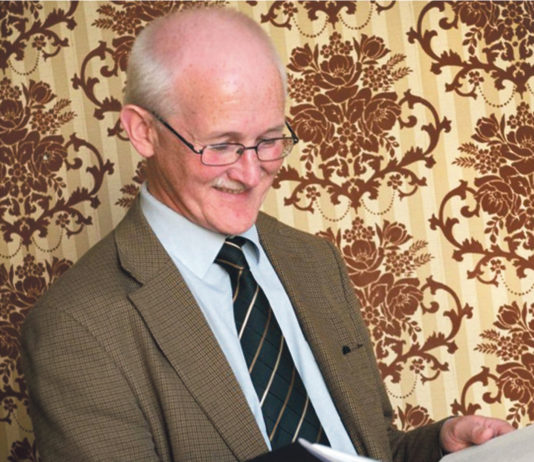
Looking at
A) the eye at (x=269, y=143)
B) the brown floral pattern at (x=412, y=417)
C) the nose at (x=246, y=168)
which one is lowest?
the brown floral pattern at (x=412, y=417)

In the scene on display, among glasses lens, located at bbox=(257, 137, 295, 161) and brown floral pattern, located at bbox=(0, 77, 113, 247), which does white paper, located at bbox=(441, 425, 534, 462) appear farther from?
brown floral pattern, located at bbox=(0, 77, 113, 247)

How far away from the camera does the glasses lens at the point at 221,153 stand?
1.55 metres

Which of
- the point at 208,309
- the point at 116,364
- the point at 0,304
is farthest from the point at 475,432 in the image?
the point at 0,304

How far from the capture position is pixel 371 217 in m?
2.27

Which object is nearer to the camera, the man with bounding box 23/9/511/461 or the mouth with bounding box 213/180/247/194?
the man with bounding box 23/9/511/461

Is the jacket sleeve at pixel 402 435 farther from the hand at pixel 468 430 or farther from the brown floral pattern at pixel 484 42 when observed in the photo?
the brown floral pattern at pixel 484 42

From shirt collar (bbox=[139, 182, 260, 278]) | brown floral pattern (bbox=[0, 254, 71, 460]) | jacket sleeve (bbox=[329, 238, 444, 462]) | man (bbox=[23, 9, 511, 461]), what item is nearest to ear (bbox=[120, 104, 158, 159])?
man (bbox=[23, 9, 511, 461])

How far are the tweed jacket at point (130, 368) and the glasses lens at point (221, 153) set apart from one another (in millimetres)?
186

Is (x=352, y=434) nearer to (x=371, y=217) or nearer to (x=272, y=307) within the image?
(x=272, y=307)

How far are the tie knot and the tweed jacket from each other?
0.11 meters

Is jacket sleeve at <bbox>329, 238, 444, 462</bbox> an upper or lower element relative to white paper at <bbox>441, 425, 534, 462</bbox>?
lower

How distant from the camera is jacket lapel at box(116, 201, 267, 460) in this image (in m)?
1.52

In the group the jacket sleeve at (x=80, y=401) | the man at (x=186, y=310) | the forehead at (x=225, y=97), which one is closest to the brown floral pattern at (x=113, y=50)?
the man at (x=186, y=310)

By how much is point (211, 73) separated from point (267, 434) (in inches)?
25.1
